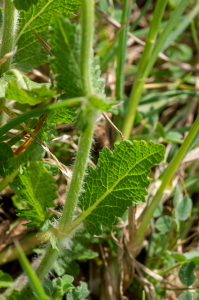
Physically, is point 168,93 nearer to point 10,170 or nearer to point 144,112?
point 144,112

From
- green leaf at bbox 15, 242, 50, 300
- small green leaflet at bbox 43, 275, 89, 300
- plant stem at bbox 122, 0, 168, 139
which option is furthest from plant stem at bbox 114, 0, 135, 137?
green leaf at bbox 15, 242, 50, 300

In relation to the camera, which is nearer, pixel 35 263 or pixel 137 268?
pixel 35 263

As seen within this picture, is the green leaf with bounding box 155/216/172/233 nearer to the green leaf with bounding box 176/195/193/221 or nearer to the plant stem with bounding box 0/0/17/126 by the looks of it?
the green leaf with bounding box 176/195/193/221

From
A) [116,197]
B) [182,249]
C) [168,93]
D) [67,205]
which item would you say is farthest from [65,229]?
[168,93]

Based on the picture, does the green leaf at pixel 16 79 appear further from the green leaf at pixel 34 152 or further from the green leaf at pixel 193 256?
the green leaf at pixel 193 256

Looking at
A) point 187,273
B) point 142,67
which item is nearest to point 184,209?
point 187,273

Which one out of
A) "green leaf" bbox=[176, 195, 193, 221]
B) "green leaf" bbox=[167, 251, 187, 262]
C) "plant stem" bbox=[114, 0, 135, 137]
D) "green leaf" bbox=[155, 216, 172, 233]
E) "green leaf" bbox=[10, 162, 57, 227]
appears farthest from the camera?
"plant stem" bbox=[114, 0, 135, 137]
